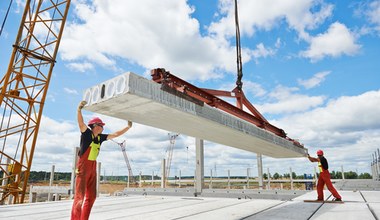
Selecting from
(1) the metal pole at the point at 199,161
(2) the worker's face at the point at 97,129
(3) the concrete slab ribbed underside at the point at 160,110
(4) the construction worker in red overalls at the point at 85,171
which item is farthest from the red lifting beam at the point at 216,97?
(1) the metal pole at the point at 199,161

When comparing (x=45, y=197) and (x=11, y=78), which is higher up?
(x=11, y=78)

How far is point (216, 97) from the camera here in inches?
249

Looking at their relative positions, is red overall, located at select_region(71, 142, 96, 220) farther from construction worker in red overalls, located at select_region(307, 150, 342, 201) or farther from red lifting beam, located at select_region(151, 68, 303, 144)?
construction worker in red overalls, located at select_region(307, 150, 342, 201)

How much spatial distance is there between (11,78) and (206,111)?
706 inches

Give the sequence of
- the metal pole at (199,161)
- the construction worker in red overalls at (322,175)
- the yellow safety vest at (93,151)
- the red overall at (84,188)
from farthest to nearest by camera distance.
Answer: the metal pole at (199,161), the construction worker in red overalls at (322,175), the yellow safety vest at (93,151), the red overall at (84,188)

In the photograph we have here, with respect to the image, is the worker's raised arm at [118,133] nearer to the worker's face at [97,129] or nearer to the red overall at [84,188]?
the worker's face at [97,129]

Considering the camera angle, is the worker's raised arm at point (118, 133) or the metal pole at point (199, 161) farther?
the metal pole at point (199, 161)

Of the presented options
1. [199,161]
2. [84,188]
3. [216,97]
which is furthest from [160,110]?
[199,161]

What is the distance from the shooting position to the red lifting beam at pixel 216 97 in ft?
15.8

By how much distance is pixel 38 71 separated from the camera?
741 inches

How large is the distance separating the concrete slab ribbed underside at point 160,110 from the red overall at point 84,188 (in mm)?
912

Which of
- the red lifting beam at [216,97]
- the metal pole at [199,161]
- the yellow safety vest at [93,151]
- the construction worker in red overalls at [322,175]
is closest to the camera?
the yellow safety vest at [93,151]

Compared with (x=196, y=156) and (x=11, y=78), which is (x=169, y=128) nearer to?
(x=196, y=156)

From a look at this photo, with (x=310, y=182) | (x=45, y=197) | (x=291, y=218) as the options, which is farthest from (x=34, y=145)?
(x=310, y=182)
